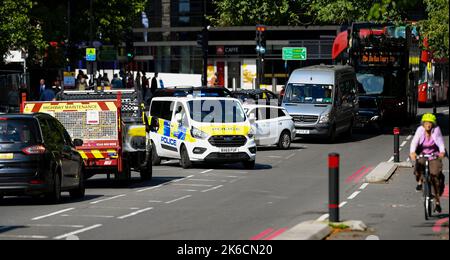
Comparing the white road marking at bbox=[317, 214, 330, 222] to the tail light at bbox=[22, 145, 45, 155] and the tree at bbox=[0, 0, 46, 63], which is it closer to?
the tail light at bbox=[22, 145, 45, 155]

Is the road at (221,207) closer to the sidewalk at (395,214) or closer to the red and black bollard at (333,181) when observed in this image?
the sidewalk at (395,214)

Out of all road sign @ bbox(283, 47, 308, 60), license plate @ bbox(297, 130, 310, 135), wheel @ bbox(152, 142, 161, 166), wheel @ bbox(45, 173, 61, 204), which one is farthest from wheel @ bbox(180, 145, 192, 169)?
road sign @ bbox(283, 47, 308, 60)

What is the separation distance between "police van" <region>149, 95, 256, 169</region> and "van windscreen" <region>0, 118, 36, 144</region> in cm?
969

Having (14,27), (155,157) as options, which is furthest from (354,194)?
(14,27)

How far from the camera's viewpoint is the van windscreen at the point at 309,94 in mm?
41594

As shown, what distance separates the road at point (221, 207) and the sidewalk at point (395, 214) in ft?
0.05

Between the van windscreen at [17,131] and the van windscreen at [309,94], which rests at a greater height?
the van windscreen at [17,131]

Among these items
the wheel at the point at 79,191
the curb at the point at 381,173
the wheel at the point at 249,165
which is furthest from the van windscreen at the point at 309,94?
the wheel at the point at 79,191

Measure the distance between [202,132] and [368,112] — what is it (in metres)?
18.1

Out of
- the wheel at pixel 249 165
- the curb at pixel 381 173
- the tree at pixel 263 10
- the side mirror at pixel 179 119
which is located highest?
Answer: the tree at pixel 263 10

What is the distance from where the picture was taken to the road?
53.4ft
